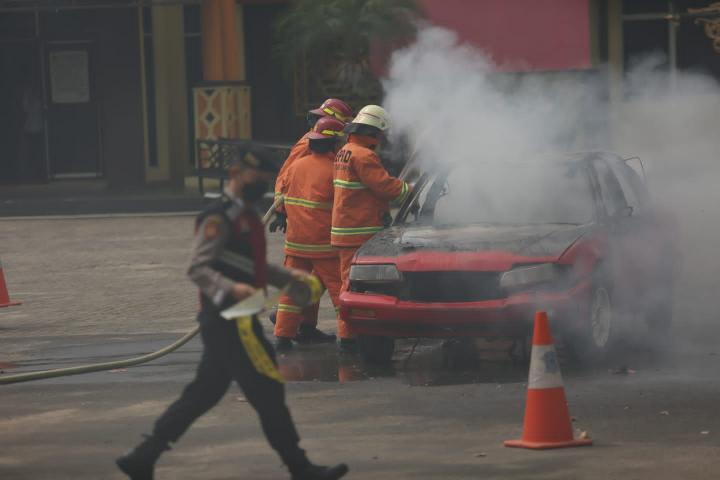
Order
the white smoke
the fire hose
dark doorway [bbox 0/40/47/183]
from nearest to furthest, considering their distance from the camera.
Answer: the fire hose, the white smoke, dark doorway [bbox 0/40/47/183]

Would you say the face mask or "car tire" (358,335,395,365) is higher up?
the face mask

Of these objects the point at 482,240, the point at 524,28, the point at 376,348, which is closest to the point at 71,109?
the point at 524,28

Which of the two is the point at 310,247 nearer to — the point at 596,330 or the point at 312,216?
the point at 312,216

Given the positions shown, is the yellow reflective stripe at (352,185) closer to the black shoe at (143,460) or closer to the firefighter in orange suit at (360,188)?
the firefighter in orange suit at (360,188)

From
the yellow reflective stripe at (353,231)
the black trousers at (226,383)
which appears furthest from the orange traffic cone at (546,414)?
the yellow reflective stripe at (353,231)

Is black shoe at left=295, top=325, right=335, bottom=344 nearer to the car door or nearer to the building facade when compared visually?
the car door

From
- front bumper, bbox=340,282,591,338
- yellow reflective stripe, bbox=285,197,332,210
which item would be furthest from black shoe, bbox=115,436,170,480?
yellow reflective stripe, bbox=285,197,332,210

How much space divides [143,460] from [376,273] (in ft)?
12.8

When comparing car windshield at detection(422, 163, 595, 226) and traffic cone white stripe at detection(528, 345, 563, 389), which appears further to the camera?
car windshield at detection(422, 163, 595, 226)

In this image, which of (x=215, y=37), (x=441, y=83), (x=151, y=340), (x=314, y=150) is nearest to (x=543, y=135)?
(x=441, y=83)

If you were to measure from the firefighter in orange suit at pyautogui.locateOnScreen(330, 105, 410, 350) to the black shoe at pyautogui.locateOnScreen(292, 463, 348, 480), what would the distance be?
14.3 ft

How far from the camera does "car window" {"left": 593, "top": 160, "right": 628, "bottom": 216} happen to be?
469 inches

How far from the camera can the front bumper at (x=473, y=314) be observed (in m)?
→ 10.6

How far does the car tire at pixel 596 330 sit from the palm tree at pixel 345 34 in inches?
628
